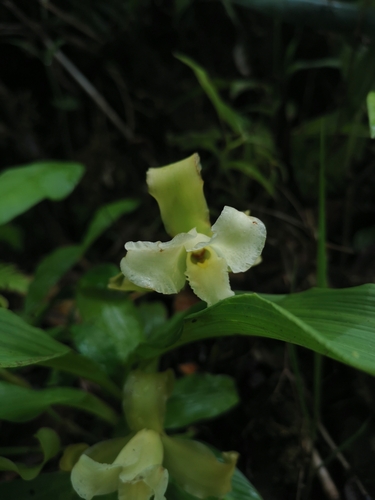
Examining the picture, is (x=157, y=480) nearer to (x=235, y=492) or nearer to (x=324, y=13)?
(x=235, y=492)

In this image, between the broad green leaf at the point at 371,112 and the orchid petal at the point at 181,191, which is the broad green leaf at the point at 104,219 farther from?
the broad green leaf at the point at 371,112

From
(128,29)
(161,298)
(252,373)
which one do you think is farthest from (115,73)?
(252,373)

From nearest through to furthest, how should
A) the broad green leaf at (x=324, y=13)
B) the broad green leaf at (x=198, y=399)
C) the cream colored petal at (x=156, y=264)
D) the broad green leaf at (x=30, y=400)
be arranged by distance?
the cream colored petal at (x=156, y=264), the broad green leaf at (x=30, y=400), the broad green leaf at (x=198, y=399), the broad green leaf at (x=324, y=13)

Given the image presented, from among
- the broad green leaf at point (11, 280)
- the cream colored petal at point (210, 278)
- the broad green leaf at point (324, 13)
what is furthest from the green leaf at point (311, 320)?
the broad green leaf at point (324, 13)

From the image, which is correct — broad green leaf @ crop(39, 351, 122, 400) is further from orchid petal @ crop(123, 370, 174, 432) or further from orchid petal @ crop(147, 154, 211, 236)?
orchid petal @ crop(147, 154, 211, 236)

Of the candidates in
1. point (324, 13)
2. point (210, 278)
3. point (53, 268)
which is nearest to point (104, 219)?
point (53, 268)
